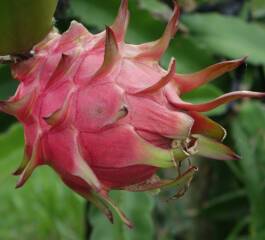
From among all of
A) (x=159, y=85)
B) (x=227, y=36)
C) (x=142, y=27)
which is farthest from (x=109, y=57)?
(x=227, y=36)

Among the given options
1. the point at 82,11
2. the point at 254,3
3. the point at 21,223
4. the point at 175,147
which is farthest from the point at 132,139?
the point at 21,223

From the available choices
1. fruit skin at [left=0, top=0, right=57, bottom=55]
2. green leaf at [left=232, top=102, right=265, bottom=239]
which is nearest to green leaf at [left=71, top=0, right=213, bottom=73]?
green leaf at [left=232, top=102, right=265, bottom=239]

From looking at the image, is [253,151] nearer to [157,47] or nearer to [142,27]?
[142,27]

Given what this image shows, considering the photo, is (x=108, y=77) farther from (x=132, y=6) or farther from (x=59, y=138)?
(x=132, y=6)

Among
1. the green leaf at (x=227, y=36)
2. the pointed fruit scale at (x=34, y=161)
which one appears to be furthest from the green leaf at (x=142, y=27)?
the pointed fruit scale at (x=34, y=161)

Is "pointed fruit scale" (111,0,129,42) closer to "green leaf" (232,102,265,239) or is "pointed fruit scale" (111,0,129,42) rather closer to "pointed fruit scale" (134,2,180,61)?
"pointed fruit scale" (134,2,180,61)

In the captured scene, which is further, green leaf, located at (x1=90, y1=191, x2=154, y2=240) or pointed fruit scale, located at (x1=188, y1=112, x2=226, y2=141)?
green leaf, located at (x1=90, y1=191, x2=154, y2=240)
